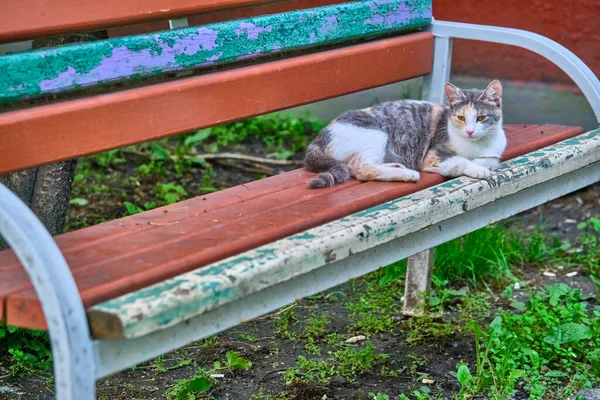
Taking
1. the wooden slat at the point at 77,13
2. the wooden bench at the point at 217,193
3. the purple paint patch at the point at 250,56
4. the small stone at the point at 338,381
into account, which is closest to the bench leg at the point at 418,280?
the wooden bench at the point at 217,193

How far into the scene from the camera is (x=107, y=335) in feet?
5.82

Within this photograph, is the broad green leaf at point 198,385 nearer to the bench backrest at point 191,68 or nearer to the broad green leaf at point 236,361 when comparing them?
the broad green leaf at point 236,361

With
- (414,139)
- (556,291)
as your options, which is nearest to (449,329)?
(556,291)

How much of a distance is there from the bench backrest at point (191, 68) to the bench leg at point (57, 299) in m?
0.59

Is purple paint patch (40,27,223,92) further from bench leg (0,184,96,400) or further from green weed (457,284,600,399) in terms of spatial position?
green weed (457,284,600,399)

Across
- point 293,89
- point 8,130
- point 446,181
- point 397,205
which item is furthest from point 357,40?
point 8,130

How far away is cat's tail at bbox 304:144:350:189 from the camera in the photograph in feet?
9.20

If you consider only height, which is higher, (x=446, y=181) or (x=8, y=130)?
(x=8, y=130)

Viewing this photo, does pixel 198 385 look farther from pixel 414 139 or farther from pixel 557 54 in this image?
pixel 557 54

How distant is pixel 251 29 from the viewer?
9.70 ft

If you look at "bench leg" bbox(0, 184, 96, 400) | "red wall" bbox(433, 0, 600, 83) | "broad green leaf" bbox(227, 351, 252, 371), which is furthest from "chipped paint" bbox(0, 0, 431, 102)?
"red wall" bbox(433, 0, 600, 83)

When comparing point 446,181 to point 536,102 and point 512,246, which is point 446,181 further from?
point 536,102

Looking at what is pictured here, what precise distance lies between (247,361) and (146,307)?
1.39 m

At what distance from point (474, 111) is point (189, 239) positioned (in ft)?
4.61
